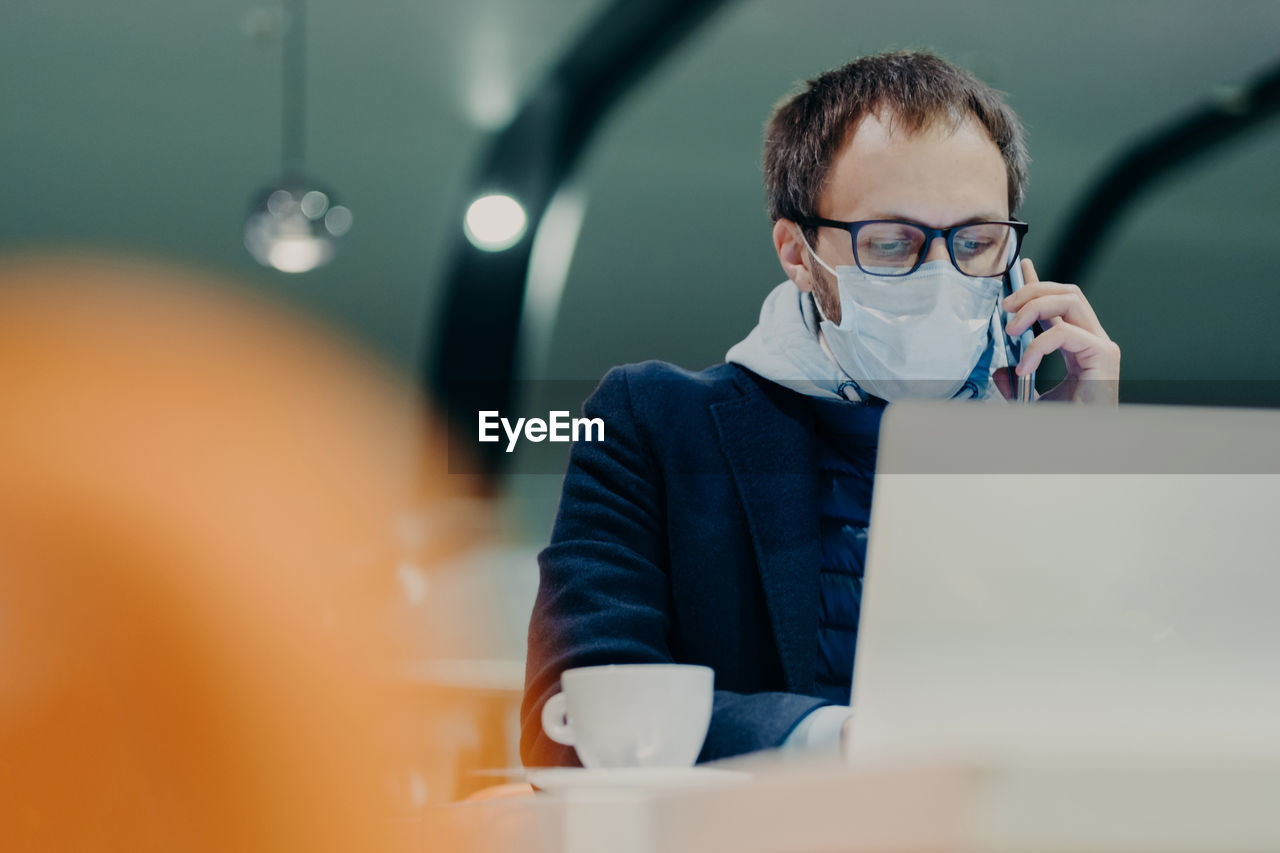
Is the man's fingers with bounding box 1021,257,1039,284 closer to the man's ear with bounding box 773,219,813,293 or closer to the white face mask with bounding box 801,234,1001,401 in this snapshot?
the white face mask with bounding box 801,234,1001,401

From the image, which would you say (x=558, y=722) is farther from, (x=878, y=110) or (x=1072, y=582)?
(x=878, y=110)

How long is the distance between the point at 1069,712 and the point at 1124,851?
13 centimetres

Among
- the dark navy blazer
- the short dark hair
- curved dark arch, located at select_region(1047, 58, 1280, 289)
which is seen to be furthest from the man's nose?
curved dark arch, located at select_region(1047, 58, 1280, 289)

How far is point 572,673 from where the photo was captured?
791mm

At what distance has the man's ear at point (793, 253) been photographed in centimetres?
171

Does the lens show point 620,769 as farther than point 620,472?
No

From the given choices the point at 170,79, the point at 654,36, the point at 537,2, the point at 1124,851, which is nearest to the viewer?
the point at 1124,851

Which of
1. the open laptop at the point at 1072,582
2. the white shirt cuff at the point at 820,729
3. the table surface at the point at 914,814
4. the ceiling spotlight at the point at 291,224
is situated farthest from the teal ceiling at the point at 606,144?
the table surface at the point at 914,814

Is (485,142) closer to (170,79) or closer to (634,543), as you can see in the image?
(170,79)

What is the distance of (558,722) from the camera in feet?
2.78

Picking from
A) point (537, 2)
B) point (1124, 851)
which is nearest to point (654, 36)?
point (537, 2)

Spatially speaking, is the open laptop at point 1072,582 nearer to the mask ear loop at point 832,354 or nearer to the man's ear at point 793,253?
the mask ear loop at point 832,354

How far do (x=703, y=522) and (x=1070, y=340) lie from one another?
50cm

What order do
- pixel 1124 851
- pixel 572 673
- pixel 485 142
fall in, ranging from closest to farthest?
pixel 1124 851, pixel 572 673, pixel 485 142
